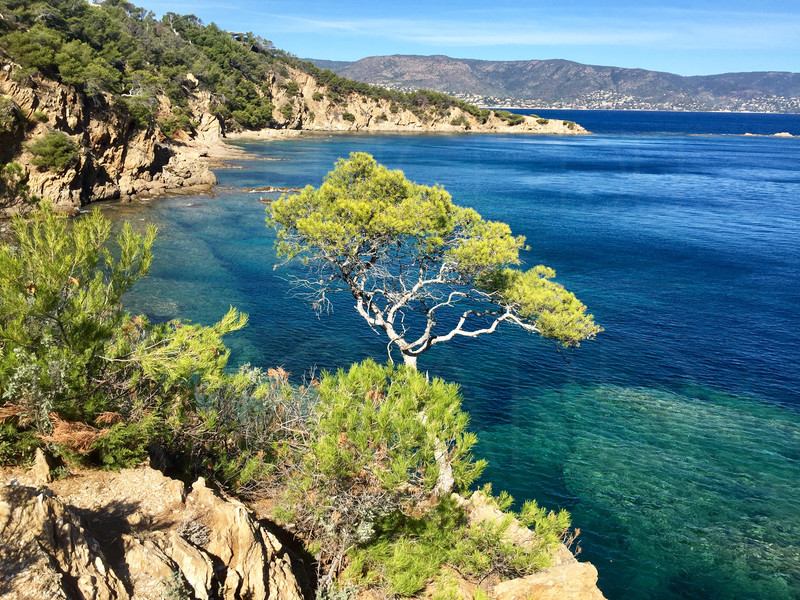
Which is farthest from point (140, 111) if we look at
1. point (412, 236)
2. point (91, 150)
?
point (412, 236)

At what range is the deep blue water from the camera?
1614 cm

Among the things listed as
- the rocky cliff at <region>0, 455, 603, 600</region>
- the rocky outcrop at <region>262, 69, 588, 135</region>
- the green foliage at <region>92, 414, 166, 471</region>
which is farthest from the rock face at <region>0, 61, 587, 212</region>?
the rocky outcrop at <region>262, 69, 588, 135</region>

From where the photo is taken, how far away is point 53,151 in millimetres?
42094

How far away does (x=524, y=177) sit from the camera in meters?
85.4

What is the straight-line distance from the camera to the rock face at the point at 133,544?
6.39 meters

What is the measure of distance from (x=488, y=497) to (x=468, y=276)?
792 cm

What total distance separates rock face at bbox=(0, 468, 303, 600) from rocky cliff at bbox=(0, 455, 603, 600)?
0.5 inches

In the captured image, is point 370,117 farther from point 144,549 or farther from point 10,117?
point 144,549

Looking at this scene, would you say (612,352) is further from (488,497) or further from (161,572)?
(161,572)

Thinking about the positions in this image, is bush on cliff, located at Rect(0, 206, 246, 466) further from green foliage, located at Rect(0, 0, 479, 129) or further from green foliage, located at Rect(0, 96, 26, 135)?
green foliage, located at Rect(0, 0, 479, 129)

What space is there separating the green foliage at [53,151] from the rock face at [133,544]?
41.3 metres

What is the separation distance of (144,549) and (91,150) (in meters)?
49.9

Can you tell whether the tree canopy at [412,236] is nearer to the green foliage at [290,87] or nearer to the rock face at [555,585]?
the rock face at [555,585]

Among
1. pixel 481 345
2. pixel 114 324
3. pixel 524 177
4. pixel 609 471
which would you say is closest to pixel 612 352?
pixel 481 345
